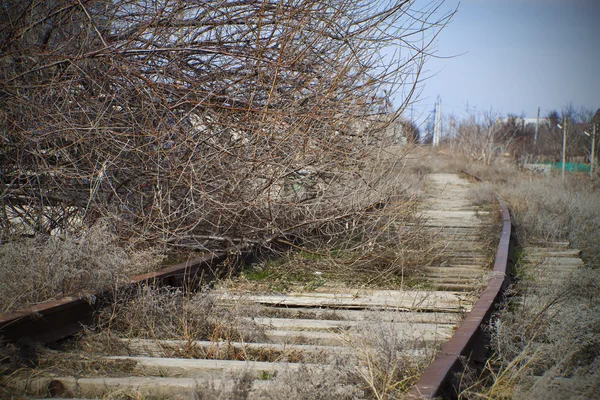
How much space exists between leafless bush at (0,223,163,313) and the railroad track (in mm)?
244

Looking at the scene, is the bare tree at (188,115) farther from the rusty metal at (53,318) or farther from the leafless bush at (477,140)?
the leafless bush at (477,140)

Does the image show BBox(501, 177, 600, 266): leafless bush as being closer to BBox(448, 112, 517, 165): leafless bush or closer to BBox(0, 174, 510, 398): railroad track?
BBox(0, 174, 510, 398): railroad track

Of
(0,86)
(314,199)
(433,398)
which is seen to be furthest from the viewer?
(314,199)

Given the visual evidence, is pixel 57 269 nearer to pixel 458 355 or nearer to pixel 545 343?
pixel 458 355

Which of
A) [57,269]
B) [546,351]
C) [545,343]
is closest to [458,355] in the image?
[546,351]

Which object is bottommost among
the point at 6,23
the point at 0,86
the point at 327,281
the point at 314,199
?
the point at 327,281

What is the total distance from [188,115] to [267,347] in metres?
2.94

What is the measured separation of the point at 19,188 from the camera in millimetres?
5941

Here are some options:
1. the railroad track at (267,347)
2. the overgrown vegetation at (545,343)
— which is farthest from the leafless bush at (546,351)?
the railroad track at (267,347)

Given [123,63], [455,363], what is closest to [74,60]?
[123,63]

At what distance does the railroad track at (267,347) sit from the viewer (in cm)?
288

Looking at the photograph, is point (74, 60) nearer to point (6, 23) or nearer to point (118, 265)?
point (6, 23)

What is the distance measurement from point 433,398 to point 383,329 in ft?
2.90

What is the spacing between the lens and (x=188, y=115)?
Result: 18.9ft
